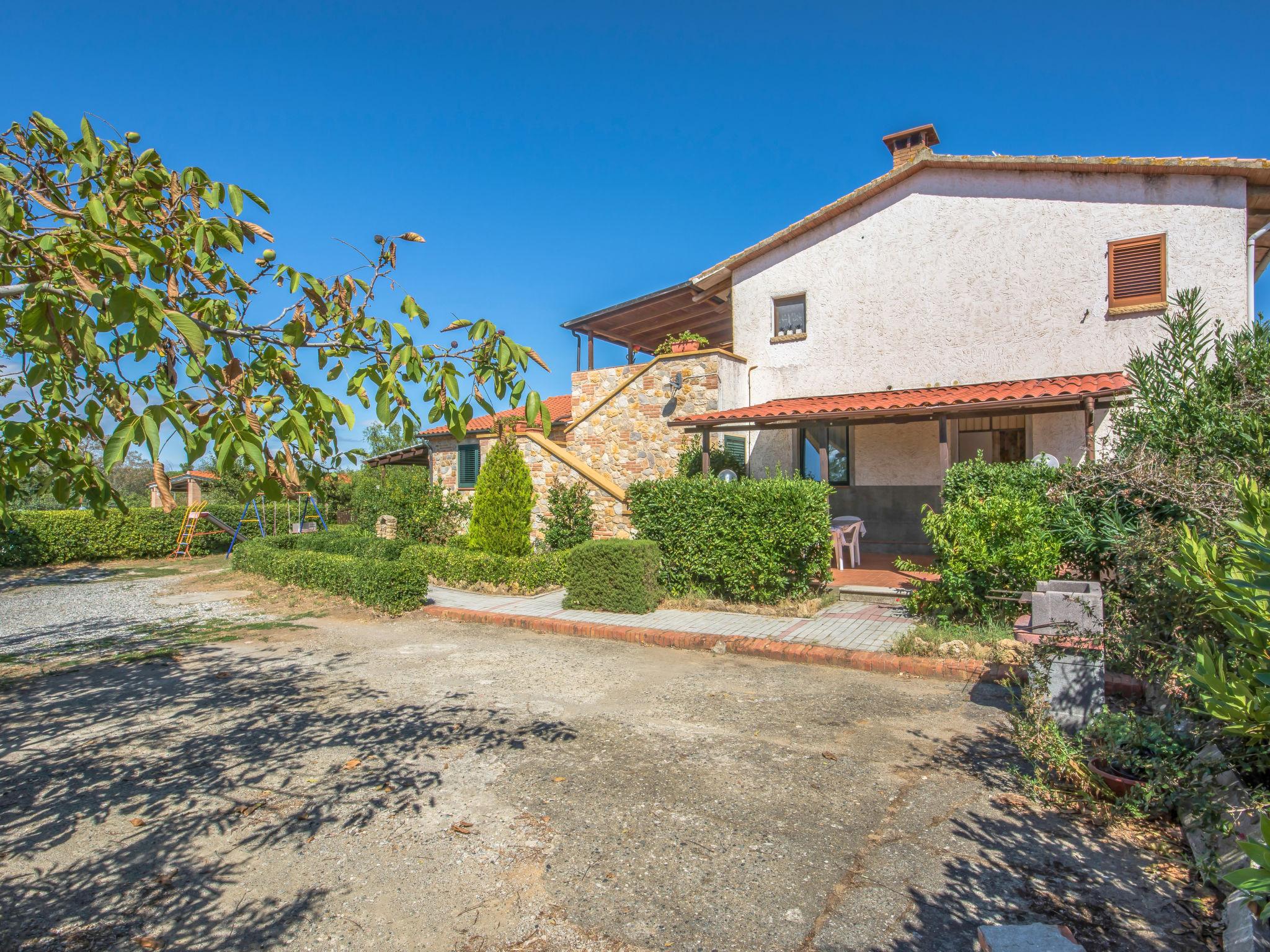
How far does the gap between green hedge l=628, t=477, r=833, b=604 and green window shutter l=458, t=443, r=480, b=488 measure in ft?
27.9

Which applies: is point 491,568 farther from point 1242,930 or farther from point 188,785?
point 1242,930

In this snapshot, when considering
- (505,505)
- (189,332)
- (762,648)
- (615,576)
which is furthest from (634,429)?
(189,332)

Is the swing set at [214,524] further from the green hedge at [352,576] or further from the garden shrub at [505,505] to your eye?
the garden shrub at [505,505]

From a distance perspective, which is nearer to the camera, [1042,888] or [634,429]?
[1042,888]

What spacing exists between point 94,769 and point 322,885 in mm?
2714

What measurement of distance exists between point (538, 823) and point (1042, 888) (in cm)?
261

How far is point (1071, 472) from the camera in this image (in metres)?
7.12

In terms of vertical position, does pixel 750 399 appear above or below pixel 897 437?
above

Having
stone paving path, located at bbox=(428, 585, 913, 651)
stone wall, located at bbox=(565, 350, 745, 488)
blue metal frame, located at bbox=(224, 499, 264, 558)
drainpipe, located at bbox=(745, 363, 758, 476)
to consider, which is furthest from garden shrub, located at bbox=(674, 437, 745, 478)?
blue metal frame, located at bbox=(224, 499, 264, 558)

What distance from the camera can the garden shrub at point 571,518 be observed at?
14492 mm

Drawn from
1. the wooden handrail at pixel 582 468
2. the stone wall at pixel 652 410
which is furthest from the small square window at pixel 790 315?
the wooden handrail at pixel 582 468

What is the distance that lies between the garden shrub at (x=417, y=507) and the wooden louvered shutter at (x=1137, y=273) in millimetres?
14246

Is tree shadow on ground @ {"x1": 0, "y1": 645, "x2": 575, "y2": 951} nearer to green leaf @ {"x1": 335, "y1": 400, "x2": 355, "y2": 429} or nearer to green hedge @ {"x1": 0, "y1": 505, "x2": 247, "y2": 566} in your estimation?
green leaf @ {"x1": 335, "y1": 400, "x2": 355, "y2": 429}

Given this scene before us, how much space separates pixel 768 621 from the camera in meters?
9.60
